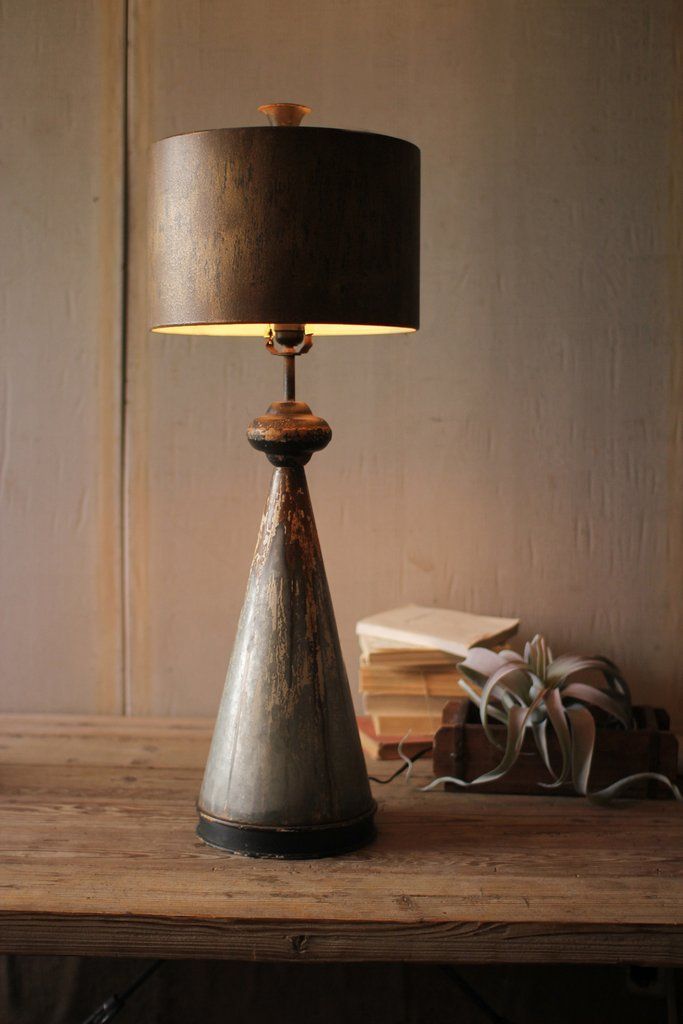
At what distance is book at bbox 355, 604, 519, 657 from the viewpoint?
4.57 ft

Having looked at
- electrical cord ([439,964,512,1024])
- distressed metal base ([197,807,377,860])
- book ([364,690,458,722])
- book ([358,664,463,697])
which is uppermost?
book ([358,664,463,697])

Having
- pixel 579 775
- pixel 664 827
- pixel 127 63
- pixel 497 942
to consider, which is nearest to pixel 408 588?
pixel 579 775

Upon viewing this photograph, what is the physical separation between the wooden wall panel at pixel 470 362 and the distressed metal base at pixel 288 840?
54 cm

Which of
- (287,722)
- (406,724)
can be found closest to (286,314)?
(287,722)

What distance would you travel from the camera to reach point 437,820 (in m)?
1.23

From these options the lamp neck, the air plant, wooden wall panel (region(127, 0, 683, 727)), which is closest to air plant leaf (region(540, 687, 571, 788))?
the air plant

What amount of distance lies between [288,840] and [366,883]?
10 cm

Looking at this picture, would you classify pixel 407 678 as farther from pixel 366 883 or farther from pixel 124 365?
pixel 124 365

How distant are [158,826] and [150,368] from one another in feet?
2.36

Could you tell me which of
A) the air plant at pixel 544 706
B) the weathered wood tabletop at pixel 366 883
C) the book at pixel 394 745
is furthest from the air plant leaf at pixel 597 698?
the book at pixel 394 745

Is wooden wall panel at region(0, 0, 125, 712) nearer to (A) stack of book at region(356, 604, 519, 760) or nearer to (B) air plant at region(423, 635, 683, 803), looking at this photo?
(A) stack of book at region(356, 604, 519, 760)

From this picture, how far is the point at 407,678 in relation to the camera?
4.67 ft

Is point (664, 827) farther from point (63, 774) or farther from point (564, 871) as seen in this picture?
point (63, 774)

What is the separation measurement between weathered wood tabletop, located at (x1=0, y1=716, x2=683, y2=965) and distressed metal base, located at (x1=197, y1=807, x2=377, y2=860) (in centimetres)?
1
